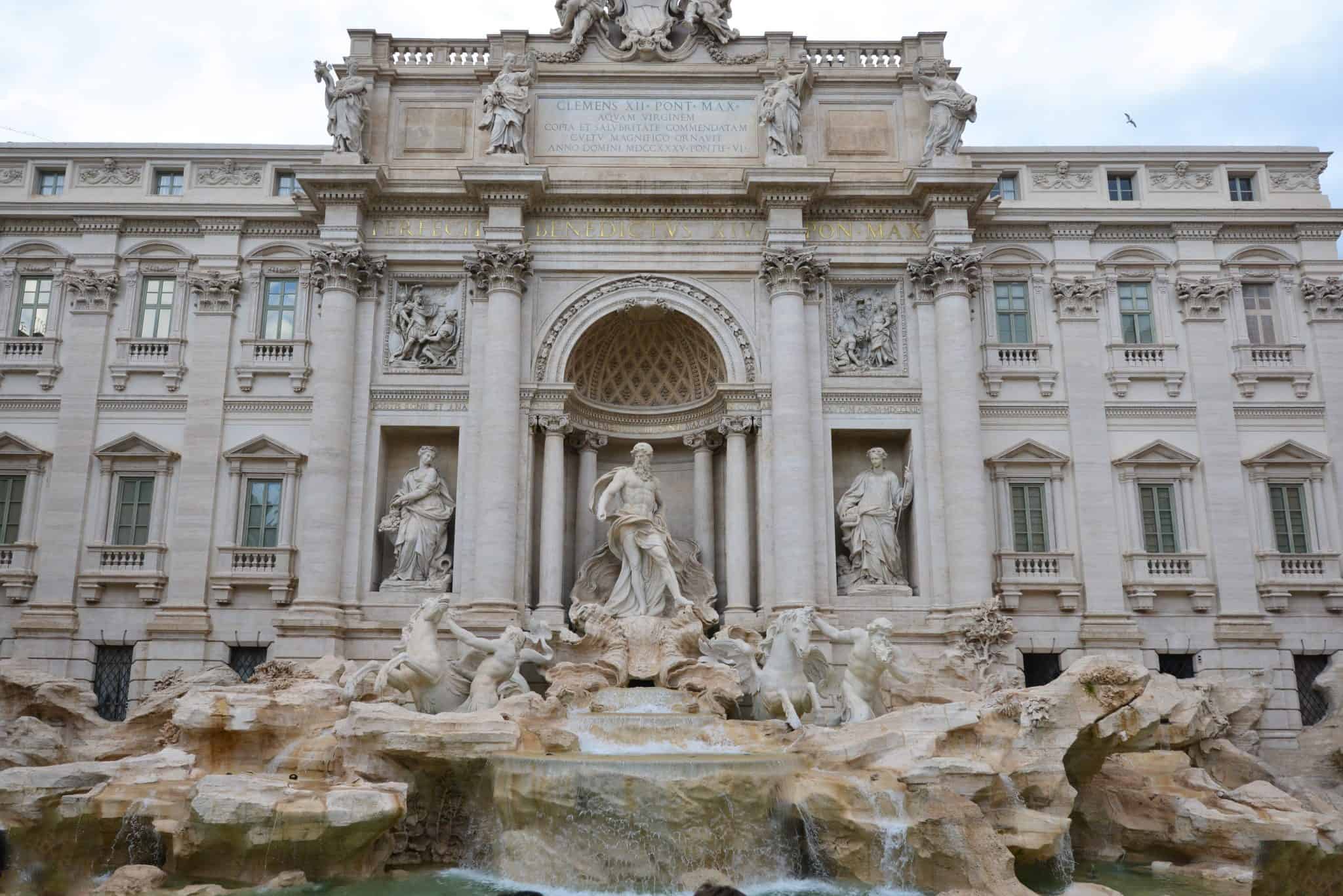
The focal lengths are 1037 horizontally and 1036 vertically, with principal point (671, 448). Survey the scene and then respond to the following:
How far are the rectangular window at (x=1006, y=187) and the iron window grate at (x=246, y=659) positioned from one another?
19.1m

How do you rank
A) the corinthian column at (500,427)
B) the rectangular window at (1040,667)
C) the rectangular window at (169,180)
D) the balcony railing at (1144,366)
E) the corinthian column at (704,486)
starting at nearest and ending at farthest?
the corinthian column at (500,427), the rectangular window at (1040,667), the corinthian column at (704,486), the balcony railing at (1144,366), the rectangular window at (169,180)

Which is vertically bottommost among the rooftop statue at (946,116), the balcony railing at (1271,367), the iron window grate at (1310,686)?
the iron window grate at (1310,686)

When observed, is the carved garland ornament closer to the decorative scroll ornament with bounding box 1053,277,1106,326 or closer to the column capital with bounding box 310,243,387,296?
the column capital with bounding box 310,243,387,296

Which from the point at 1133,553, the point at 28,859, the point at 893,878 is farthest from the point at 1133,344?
the point at 28,859

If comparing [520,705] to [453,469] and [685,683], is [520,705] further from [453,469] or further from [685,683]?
[453,469]

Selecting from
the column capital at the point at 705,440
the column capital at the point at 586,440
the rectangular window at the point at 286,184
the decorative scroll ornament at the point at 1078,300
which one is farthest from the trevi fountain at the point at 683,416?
the column capital at the point at 586,440

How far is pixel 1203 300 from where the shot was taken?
76.5ft

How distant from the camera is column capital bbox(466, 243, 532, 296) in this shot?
22.0 metres

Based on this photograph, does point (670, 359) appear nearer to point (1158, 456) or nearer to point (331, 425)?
point (331, 425)

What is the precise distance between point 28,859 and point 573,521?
39.8ft

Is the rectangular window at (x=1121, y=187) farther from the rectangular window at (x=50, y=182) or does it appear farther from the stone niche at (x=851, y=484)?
the rectangular window at (x=50, y=182)

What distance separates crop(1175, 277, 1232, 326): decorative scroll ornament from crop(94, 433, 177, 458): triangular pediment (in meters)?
22.5

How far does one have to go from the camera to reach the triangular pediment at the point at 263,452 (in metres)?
22.3

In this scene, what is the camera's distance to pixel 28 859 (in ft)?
44.9
